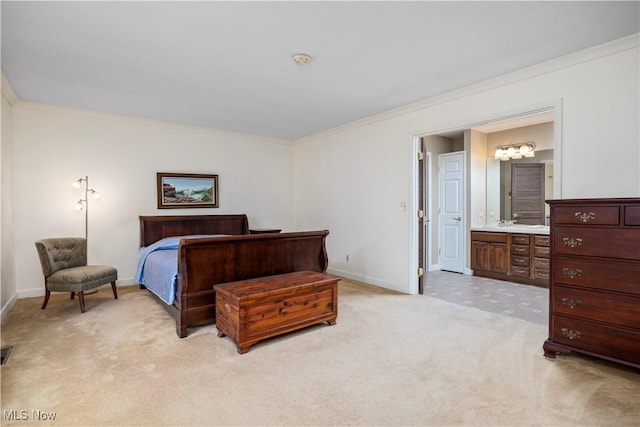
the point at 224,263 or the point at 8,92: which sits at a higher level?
the point at 8,92

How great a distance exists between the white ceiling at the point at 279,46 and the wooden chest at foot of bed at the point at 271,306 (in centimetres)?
205

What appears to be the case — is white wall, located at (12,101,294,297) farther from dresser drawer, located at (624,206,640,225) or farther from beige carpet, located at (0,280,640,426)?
dresser drawer, located at (624,206,640,225)

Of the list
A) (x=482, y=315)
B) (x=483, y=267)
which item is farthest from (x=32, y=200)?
(x=483, y=267)

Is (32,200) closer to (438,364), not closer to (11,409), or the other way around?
(11,409)

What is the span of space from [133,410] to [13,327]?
2263 mm

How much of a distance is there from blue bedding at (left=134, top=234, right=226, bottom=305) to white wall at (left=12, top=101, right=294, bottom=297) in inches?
26.4

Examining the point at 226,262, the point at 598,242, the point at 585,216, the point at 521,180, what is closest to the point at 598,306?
the point at 598,242

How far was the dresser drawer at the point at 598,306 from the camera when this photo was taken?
2.21 metres

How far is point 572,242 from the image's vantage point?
96.7 inches

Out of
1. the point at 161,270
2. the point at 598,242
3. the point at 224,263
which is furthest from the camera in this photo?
the point at 161,270

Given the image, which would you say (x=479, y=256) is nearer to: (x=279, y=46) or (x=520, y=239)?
(x=520, y=239)

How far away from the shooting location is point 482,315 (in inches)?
139

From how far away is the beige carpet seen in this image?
6.10ft

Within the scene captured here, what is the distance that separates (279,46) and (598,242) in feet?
9.31
